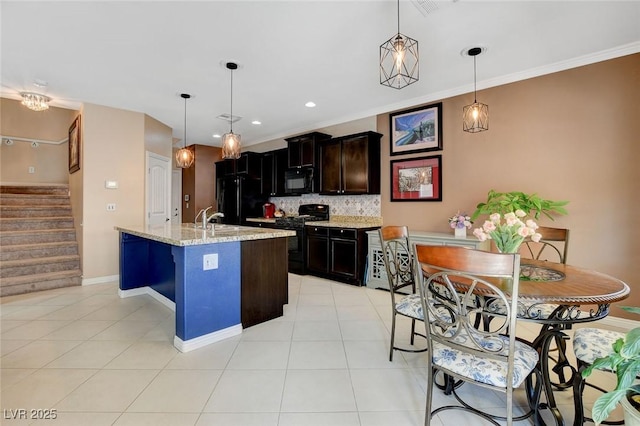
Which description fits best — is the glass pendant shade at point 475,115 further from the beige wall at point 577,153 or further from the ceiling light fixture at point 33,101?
the ceiling light fixture at point 33,101

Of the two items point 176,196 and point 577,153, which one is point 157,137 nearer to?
point 176,196

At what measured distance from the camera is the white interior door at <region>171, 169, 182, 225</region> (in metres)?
7.73

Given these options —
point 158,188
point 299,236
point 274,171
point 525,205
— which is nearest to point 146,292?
point 158,188

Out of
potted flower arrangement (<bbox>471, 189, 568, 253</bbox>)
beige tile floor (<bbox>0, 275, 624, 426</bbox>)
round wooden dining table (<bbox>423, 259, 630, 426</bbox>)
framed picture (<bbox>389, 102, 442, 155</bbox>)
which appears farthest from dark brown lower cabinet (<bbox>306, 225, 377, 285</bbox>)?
round wooden dining table (<bbox>423, 259, 630, 426</bbox>)

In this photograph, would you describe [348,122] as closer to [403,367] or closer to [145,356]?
[403,367]

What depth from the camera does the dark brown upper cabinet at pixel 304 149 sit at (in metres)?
5.10

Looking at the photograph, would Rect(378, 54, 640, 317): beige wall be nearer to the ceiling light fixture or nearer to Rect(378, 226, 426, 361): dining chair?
Rect(378, 226, 426, 361): dining chair

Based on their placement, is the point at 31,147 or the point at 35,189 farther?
the point at 31,147

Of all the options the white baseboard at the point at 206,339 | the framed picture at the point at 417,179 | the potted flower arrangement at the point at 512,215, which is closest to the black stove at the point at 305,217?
the framed picture at the point at 417,179

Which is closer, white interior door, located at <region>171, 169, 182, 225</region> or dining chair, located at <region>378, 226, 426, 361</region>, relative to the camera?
dining chair, located at <region>378, 226, 426, 361</region>

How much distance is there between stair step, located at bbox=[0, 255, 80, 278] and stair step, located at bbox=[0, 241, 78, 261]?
0.11 meters

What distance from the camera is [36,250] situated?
174 inches

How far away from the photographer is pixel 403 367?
2.15 m

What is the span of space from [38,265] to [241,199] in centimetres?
339
